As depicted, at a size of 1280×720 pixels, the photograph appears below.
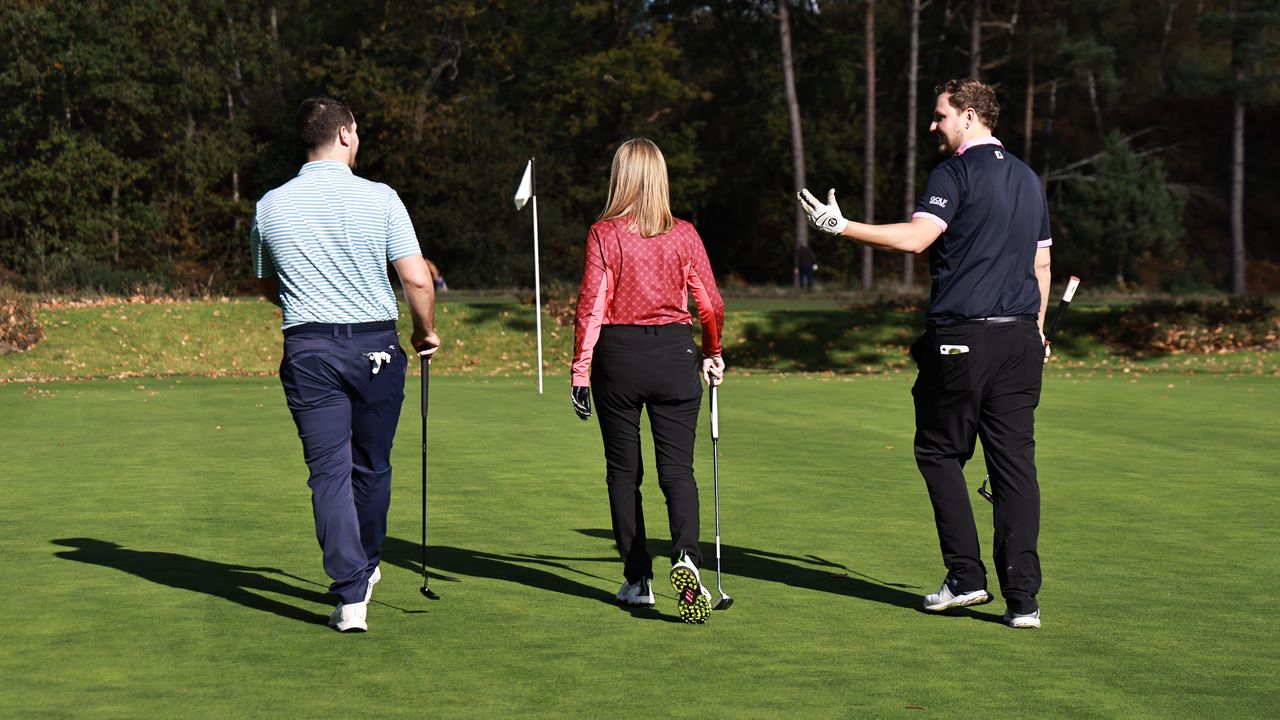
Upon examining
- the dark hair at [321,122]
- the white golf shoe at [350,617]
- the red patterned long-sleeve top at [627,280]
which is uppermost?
the dark hair at [321,122]

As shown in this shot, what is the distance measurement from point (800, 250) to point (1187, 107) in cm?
2168

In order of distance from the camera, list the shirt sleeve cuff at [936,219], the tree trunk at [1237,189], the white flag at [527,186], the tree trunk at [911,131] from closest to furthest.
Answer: the shirt sleeve cuff at [936,219] < the white flag at [527,186] < the tree trunk at [911,131] < the tree trunk at [1237,189]

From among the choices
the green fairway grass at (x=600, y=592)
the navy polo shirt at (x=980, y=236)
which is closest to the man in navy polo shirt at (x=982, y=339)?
the navy polo shirt at (x=980, y=236)

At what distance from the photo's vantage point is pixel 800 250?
45938mm

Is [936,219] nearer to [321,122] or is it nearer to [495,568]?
[321,122]

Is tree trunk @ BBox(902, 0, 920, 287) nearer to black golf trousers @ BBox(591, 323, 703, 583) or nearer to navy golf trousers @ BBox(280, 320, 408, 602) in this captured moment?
black golf trousers @ BBox(591, 323, 703, 583)

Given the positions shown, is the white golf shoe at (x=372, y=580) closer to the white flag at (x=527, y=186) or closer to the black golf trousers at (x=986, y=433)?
the black golf trousers at (x=986, y=433)

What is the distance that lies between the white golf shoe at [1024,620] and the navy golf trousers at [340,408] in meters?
2.69

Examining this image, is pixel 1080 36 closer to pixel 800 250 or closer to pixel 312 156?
pixel 800 250

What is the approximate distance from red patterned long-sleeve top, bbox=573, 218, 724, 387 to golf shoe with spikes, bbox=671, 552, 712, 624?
90 cm

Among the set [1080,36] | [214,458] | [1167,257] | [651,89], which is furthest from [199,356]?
[1080,36]

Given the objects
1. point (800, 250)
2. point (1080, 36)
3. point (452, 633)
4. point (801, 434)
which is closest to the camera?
point (452, 633)

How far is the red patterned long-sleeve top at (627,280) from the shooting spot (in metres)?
6.71

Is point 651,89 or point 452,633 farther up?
point 651,89
